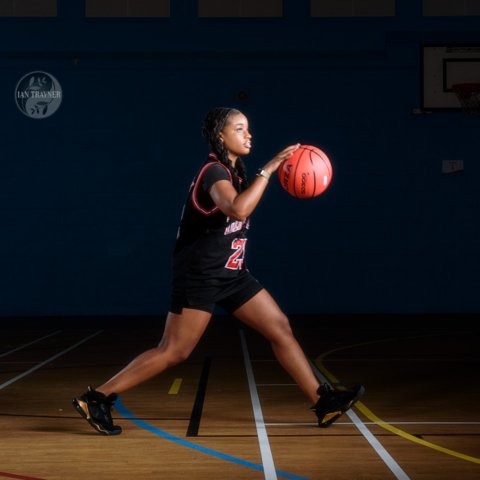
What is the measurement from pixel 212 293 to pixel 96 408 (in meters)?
0.93

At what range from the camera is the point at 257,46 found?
14.9m

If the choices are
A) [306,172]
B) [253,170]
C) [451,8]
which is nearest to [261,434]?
[306,172]

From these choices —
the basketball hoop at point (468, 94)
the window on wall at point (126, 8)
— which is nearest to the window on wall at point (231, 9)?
the window on wall at point (126, 8)

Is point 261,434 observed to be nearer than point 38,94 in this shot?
Yes

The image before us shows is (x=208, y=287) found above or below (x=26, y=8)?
below

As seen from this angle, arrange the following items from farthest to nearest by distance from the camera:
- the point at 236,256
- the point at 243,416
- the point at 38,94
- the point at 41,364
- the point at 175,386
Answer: the point at 38,94
the point at 41,364
the point at 175,386
the point at 243,416
the point at 236,256

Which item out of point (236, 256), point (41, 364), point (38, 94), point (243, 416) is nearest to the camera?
point (236, 256)

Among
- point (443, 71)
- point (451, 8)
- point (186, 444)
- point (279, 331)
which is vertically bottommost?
point (186, 444)

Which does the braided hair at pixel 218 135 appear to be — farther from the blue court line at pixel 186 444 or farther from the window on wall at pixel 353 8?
the window on wall at pixel 353 8

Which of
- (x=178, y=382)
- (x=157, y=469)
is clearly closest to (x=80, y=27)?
(x=178, y=382)

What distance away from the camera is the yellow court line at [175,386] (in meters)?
6.96

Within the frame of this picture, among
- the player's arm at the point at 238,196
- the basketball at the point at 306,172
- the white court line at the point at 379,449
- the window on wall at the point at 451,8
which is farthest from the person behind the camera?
the window on wall at the point at 451,8

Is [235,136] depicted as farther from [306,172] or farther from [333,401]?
[333,401]

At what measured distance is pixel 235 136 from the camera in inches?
202
